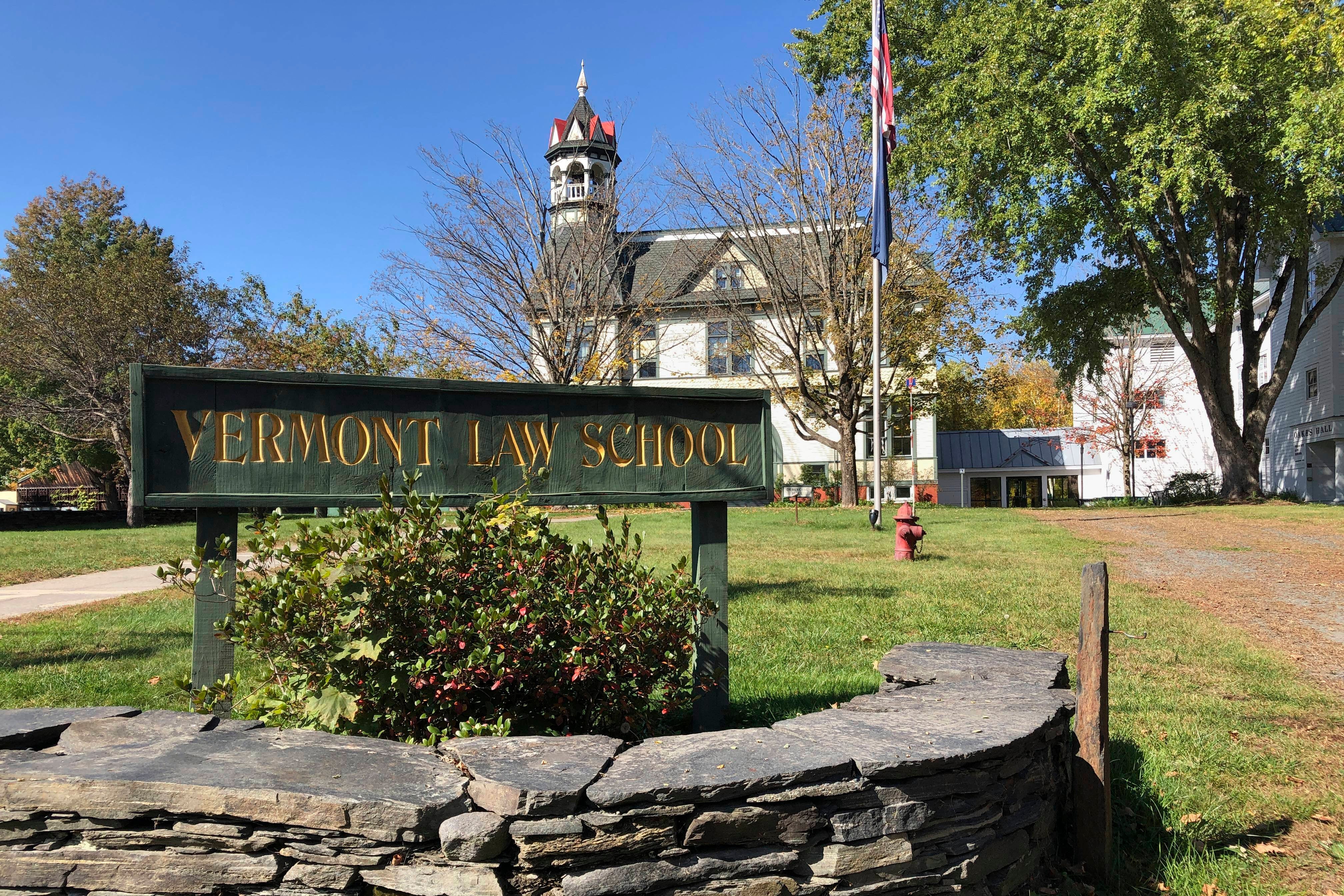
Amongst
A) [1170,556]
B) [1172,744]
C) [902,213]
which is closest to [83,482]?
[902,213]

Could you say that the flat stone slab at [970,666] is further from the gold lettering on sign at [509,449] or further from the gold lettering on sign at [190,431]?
the gold lettering on sign at [190,431]

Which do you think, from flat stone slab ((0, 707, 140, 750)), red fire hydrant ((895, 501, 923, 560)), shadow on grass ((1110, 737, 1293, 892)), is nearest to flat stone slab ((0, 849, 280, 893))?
flat stone slab ((0, 707, 140, 750))

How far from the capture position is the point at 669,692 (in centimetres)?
357

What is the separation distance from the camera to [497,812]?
7.58 feet

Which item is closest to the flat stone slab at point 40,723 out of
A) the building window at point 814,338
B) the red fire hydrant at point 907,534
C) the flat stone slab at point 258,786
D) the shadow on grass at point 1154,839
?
the flat stone slab at point 258,786

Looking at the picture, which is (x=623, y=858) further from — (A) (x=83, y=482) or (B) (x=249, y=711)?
(A) (x=83, y=482)

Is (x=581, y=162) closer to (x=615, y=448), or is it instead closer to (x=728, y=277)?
(x=728, y=277)

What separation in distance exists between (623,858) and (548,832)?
23 centimetres

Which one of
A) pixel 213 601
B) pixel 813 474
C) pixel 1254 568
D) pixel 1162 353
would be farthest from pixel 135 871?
pixel 1162 353

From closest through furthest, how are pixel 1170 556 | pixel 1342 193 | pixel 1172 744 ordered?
pixel 1172 744 → pixel 1170 556 → pixel 1342 193

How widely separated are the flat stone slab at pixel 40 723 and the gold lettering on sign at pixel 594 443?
186cm

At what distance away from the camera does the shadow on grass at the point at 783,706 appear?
171 inches

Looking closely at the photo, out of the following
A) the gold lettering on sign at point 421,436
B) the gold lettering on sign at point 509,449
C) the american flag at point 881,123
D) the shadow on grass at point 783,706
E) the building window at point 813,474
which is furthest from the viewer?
the building window at point 813,474

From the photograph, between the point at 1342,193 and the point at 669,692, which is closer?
the point at 669,692
